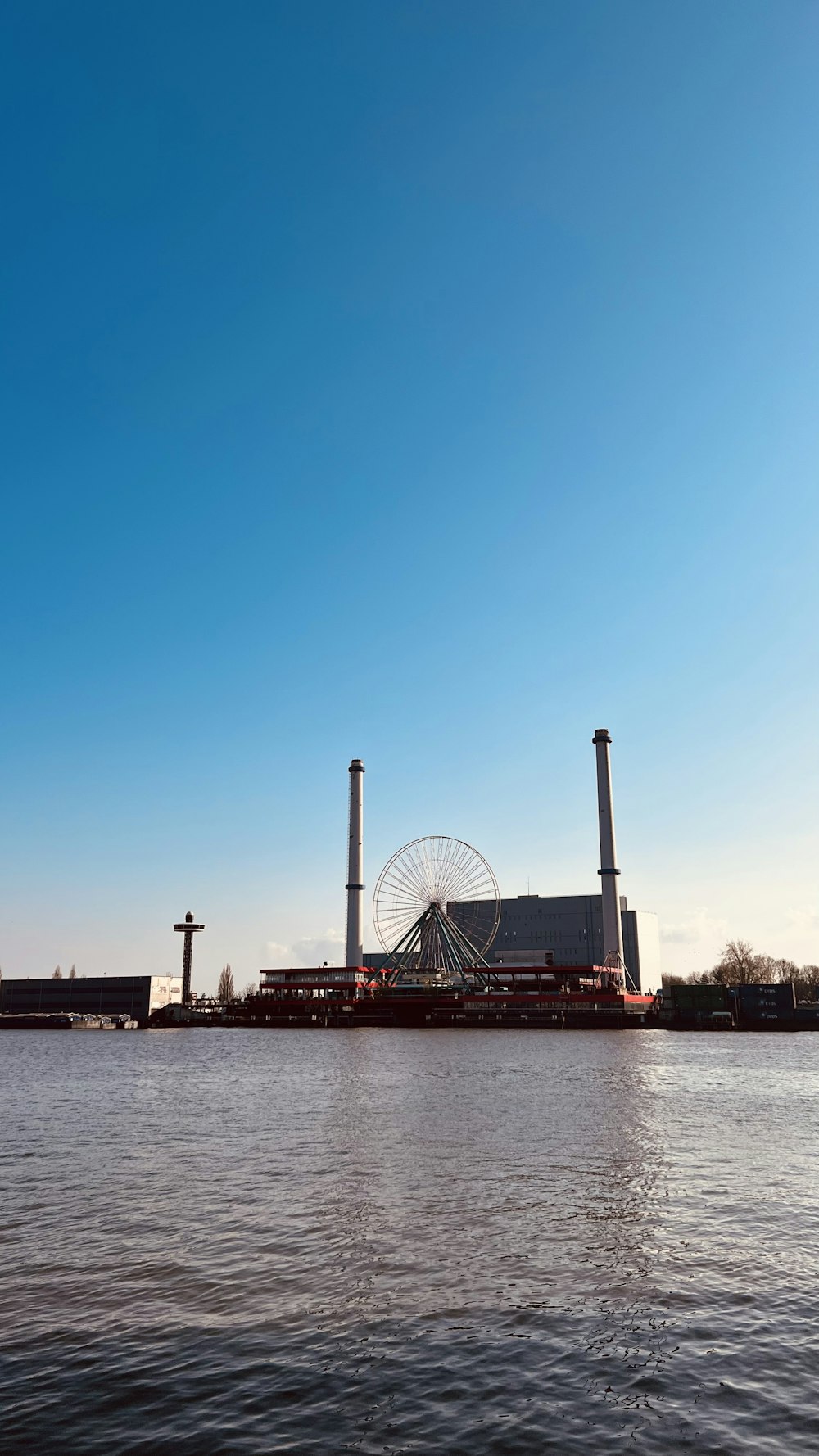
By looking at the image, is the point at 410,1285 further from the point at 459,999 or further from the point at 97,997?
the point at 97,997

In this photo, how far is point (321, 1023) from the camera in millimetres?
169875

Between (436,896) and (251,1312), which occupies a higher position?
(436,896)

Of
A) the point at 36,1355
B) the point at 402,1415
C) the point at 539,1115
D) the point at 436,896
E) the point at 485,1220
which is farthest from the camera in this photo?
the point at 436,896

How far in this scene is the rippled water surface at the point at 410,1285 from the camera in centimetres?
1250

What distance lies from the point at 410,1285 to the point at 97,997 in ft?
620

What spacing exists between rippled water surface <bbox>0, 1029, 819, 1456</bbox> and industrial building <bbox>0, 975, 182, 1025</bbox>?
514 ft

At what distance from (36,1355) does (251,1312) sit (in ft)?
11.7

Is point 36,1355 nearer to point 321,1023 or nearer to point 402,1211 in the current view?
point 402,1211

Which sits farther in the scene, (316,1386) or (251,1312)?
(251,1312)

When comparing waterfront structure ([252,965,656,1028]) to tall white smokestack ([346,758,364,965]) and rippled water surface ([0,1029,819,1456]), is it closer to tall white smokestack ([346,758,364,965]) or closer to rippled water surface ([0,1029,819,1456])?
tall white smokestack ([346,758,364,965])

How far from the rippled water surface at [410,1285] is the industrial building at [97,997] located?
15670 cm

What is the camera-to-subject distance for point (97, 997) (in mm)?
191125

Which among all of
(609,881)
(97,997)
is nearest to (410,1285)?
A: (609,881)

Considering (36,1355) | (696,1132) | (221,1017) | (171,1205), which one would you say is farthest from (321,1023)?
(36,1355)
